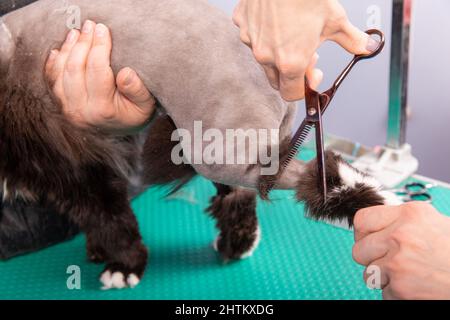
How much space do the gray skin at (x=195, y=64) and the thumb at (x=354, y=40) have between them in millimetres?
122

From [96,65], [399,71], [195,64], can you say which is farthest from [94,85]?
[399,71]

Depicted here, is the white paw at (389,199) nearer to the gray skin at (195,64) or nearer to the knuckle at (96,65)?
the gray skin at (195,64)

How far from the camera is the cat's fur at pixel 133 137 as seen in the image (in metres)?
0.62

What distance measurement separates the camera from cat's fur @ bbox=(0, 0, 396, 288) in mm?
622

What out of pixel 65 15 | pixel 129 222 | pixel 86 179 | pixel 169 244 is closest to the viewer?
pixel 65 15

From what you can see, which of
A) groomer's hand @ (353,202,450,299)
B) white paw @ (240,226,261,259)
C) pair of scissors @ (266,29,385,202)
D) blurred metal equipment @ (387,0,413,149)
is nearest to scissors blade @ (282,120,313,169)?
pair of scissors @ (266,29,385,202)

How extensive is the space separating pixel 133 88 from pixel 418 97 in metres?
1.10

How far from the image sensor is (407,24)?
1141 millimetres

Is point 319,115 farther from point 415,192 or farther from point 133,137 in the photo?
point 415,192

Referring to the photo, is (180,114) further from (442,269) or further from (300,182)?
(442,269)

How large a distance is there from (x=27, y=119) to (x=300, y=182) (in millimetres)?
380

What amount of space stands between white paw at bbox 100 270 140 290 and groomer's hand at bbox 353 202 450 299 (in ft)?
1.79

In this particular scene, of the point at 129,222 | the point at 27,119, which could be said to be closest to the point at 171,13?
the point at 27,119

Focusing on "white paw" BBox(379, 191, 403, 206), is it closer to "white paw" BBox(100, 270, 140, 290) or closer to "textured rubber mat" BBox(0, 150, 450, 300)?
"textured rubber mat" BBox(0, 150, 450, 300)
